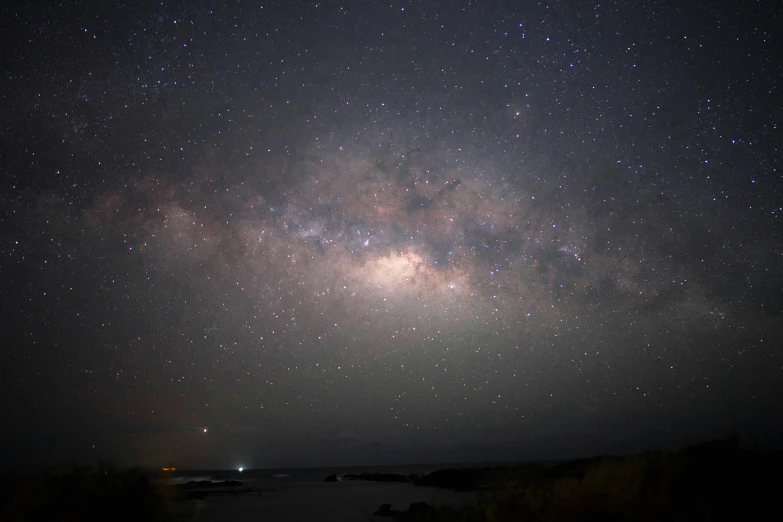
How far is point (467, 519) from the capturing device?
11.0m

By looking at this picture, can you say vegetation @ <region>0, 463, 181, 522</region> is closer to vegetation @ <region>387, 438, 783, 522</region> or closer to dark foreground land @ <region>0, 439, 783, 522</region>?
dark foreground land @ <region>0, 439, 783, 522</region>

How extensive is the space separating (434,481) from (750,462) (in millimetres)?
45101

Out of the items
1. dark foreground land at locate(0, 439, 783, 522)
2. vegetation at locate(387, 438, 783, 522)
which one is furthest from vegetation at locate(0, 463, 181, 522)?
vegetation at locate(387, 438, 783, 522)

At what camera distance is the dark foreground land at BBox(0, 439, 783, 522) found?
781cm

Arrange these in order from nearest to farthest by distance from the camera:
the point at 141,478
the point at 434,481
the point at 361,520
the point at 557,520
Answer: the point at 557,520, the point at 141,478, the point at 361,520, the point at 434,481

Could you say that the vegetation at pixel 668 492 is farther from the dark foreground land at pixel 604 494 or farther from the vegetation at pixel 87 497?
the vegetation at pixel 87 497

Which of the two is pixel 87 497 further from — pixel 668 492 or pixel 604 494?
pixel 668 492

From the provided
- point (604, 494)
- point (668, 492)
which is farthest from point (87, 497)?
point (668, 492)

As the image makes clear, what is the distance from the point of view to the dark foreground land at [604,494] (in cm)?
781

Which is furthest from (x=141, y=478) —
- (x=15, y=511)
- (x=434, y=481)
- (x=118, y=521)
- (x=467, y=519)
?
(x=434, y=481)

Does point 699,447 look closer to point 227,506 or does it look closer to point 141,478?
point 141,478

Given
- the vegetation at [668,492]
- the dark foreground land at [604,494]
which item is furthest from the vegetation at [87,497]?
the vegetation at [668,492]

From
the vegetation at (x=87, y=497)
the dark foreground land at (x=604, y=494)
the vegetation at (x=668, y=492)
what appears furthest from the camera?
the vegetation at (x=87, y=497)

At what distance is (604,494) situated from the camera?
29.3ft
